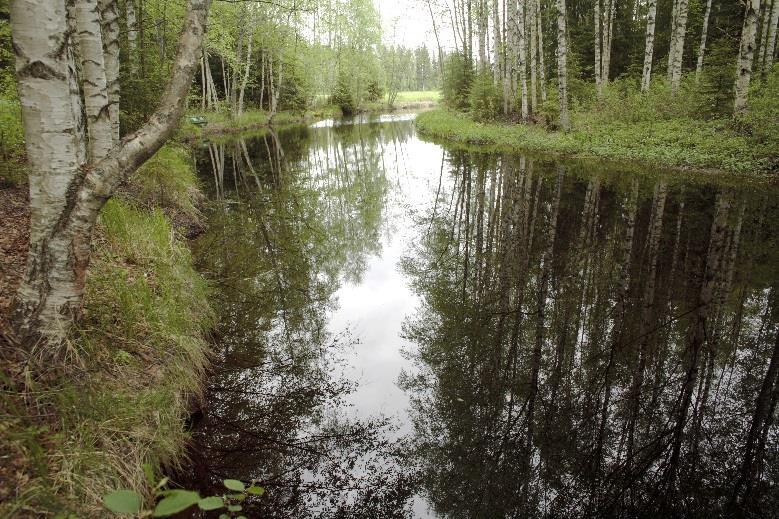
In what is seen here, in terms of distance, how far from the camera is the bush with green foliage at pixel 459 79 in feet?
109

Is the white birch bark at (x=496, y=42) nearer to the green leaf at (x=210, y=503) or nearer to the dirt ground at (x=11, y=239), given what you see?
the dirt ground at (x=11, y=239)

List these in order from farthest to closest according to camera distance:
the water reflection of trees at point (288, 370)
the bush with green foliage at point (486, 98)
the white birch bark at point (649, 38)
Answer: the bush with green foliage at point (486, 98), the white birch bark at point (649, 38), the water reflection of trees at point (288, 370)

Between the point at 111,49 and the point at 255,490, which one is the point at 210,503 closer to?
the point at 255,490

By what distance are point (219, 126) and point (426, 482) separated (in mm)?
32947

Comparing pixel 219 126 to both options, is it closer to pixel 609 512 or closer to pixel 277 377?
pixel 277 377

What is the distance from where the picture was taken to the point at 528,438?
13.1ft

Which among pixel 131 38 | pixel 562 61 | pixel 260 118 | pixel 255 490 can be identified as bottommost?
pixel 255 490

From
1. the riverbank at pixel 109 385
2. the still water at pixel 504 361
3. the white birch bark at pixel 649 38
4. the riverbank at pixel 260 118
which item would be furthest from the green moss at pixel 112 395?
the white birch bark at pixel 649 38

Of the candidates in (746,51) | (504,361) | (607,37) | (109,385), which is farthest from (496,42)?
(109,385)

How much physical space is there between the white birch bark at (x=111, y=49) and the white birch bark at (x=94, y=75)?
65.8 inches

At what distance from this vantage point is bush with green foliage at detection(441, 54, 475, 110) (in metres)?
33.2

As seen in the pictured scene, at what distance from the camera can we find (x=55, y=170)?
3.34m

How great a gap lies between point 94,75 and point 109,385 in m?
5.45

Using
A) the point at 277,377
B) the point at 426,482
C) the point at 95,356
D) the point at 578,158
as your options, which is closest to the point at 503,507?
the point at 426,482
